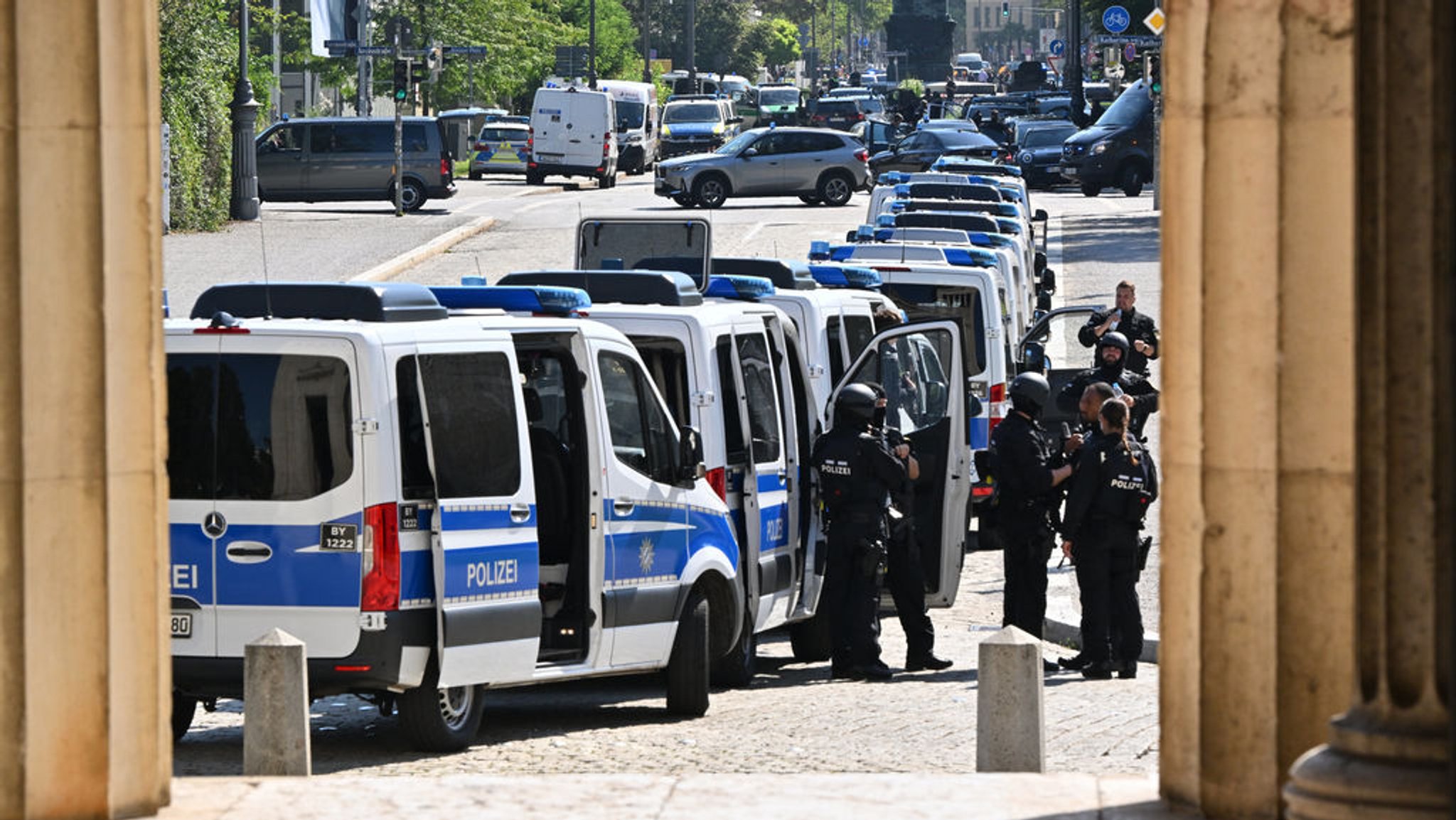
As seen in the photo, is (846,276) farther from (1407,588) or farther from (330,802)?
(1407,588)

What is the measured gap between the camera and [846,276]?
1855cm

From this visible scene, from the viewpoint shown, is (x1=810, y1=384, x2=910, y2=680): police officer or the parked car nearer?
(x1=810, y1=384, x2=910, y2=680): police officer

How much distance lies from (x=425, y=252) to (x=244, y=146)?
577 cm

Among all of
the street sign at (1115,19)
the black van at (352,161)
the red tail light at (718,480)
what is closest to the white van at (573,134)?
the black van at (352,161)

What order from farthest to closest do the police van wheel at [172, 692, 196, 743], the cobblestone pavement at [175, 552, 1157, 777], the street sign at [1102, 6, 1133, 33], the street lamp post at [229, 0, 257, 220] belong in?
1. the street sign at [1102, 6, 1133, 33]
2. the street lamp post at [229, 0, 257, 220]
3. the police van wheel at [172, 692, 196, 743]
4. the cobblestone pavement at [175, 552, 1157, 777]

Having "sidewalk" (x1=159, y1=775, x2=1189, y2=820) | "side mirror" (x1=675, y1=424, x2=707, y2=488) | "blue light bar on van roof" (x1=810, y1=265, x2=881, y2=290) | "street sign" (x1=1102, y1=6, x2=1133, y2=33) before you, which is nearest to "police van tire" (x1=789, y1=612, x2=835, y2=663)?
"side mirror" (x1=675, y1=424, x2=707, y2=488)

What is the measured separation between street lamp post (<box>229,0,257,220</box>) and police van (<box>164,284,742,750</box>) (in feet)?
104

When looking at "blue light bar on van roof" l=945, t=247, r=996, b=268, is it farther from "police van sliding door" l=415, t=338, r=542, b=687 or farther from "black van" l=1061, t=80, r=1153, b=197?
"black van" l=1061, t=80, r=1153, b=197

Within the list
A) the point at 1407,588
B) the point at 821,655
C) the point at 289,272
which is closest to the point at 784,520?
the point at 821,655

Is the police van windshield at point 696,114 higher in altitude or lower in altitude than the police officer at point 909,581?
higher

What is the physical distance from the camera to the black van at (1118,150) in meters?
53.5

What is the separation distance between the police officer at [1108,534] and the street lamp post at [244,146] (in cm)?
3029

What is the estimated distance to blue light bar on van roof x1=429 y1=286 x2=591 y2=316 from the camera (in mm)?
12234

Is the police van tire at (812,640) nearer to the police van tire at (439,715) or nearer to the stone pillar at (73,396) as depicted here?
the police van tire at (439,715)
